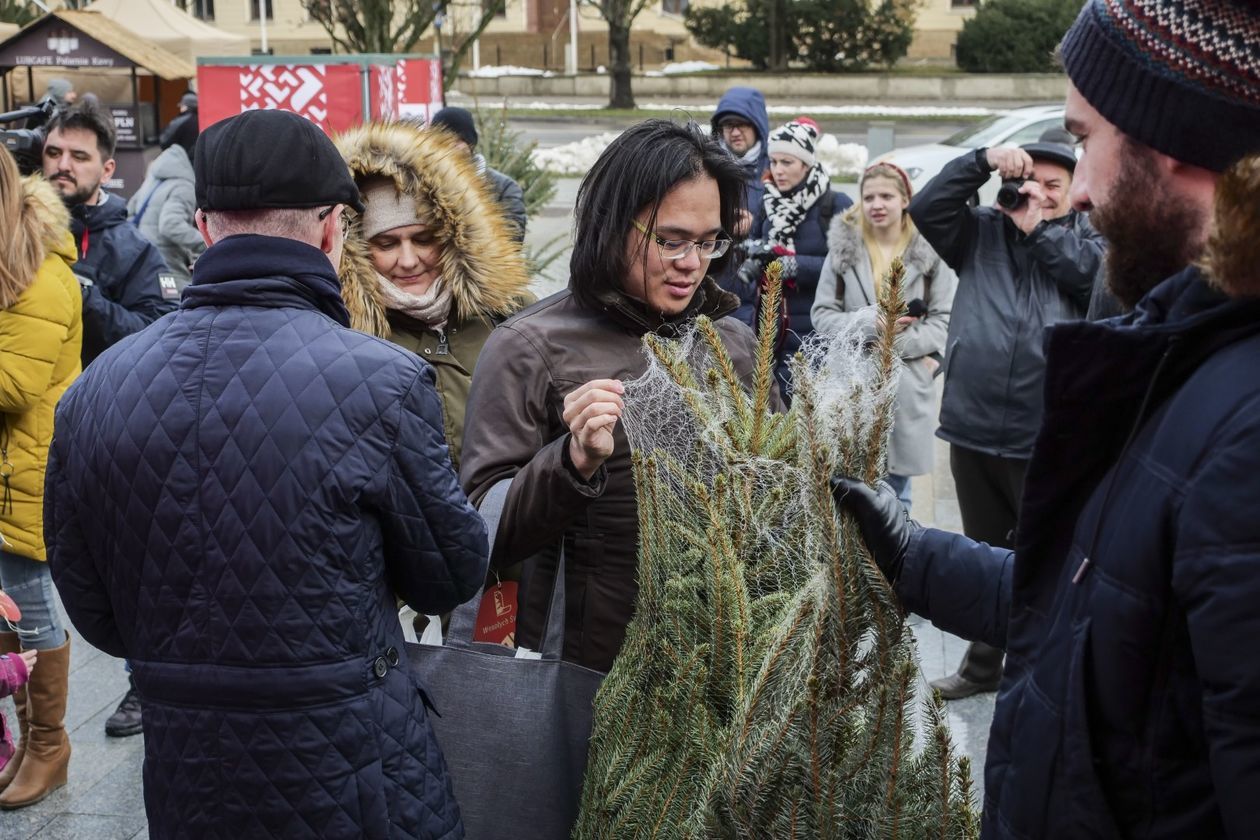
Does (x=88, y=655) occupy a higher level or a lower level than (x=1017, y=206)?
lower

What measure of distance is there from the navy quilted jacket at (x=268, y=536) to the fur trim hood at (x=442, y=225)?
42.4 inches

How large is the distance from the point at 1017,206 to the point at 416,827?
3.16m

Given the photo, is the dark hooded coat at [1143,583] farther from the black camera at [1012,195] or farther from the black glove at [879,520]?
the black camera at [1012,195]

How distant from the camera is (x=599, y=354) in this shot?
266cm

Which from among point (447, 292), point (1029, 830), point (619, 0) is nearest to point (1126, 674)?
point (1029, 830)

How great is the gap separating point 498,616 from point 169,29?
1802 centimetres

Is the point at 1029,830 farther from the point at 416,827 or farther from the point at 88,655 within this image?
the point at 88,655

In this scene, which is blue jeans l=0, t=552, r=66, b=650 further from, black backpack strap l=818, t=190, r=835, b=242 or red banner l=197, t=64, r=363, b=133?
black backpack strap l=818, t=190, r=835, b=242

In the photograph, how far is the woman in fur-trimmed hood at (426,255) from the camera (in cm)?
333

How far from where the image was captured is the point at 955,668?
4.96 m

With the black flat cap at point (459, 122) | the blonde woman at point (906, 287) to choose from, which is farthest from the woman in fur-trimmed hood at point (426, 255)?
the black flat cap at point (459, 122)

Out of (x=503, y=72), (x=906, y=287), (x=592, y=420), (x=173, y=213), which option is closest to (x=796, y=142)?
(x=906, y=287)

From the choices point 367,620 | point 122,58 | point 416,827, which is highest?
point 122,58

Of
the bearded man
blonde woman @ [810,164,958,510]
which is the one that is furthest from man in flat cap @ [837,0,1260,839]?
blonde woman @ [810,164,958,510]
